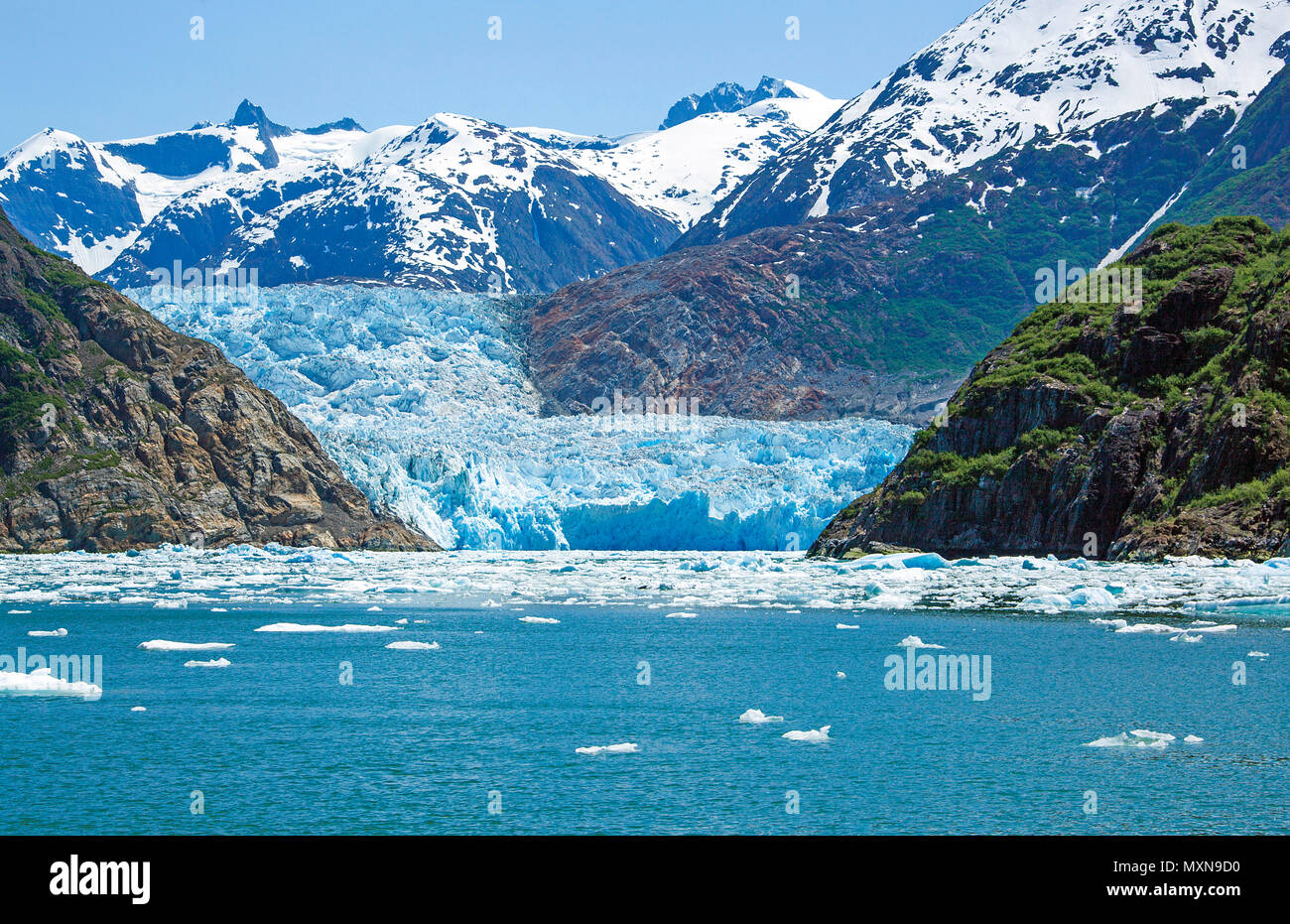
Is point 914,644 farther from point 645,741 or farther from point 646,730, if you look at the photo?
point 645,741

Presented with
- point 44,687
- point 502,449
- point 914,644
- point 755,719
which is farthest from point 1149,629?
point 502,449

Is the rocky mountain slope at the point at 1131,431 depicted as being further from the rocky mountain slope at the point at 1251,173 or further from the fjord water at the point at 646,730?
the rocky mountain slope at the point at 1251,173

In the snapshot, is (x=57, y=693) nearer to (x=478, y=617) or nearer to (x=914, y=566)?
(x=478, y=617)

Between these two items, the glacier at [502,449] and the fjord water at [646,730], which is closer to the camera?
the fjord water at [646,730]

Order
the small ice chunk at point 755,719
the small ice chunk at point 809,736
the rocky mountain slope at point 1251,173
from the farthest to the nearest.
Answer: the rocky mountain slope at point 1251,173 → the small ice chunk at point 755,719 → the small ice chunk at point 809,736

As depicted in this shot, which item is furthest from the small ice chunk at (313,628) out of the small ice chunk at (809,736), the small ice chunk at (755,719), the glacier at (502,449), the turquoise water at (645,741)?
the glacier at (502,449)
